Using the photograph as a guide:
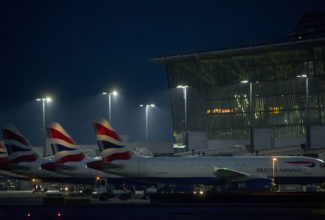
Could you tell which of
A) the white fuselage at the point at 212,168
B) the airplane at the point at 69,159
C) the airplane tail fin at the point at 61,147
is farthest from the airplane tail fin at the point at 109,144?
the airplane tail fin at the point at 61,147

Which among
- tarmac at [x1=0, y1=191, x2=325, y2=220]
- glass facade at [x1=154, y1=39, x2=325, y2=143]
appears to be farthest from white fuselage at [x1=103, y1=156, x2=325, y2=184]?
glass facade at [x1=154, y1=39, x2=325, y2=143]

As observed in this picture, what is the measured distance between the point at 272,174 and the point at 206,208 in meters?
19.3

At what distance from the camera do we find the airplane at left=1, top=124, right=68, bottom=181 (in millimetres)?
62094

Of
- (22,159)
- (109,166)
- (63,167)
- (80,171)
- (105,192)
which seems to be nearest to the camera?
(109,166)

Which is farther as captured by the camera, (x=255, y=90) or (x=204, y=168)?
(x=255, y=90)

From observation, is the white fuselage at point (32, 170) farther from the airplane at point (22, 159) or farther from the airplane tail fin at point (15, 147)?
the airplane tail fin at point (15, 147)

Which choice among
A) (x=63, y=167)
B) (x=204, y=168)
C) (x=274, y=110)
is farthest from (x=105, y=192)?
(x=274, y=110)

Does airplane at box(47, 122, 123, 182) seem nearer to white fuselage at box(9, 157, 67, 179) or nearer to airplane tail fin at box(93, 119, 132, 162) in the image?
white fuselage at box(9, 157, 67, 179)

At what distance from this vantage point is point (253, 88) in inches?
4104

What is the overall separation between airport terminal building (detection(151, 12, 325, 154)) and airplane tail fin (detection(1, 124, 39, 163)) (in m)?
41.1

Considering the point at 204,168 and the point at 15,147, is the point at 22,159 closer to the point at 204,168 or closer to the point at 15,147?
the point at 15,147

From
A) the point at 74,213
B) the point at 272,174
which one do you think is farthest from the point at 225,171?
the point at 74,213

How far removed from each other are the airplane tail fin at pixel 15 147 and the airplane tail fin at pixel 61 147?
3.26 meters

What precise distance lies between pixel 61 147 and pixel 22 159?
5.07 meters
